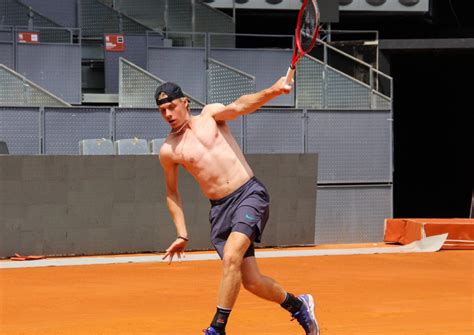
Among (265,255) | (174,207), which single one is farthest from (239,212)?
(265,255)

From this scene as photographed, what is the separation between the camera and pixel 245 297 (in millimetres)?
13078

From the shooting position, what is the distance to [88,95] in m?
22.9

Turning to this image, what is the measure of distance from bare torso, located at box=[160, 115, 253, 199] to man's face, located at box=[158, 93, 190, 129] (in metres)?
0.13

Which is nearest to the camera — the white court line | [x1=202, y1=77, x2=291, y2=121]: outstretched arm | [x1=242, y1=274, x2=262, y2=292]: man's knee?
[x1=202, y1=77, x2=291, y2=121]: outstretched arm

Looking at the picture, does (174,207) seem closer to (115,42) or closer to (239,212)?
(239,212)

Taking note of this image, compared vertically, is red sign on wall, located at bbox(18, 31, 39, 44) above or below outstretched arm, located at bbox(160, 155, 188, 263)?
above

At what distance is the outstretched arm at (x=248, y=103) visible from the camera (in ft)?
25.7

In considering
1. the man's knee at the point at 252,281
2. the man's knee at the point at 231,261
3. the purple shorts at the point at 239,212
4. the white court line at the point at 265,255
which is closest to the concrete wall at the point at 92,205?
the white court line at the point at 265,255

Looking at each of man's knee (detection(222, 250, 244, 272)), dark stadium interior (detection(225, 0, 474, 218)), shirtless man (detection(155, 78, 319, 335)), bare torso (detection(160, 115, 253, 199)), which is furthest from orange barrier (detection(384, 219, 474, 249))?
man's knee (detection(222, 250, 244, 272))

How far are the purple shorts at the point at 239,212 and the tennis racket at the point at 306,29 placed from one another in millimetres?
1143

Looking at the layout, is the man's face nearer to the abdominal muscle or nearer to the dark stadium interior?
the abdominal muscle

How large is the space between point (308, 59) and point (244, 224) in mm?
15776

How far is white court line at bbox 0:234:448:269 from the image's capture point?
18.2 m

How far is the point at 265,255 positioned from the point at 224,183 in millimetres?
11088
